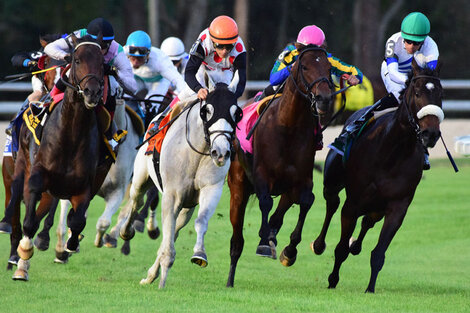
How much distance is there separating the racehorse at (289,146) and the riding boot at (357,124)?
525mm

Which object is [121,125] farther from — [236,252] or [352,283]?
[352,283]

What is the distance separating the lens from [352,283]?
454 inches

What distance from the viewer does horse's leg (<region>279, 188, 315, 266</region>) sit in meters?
10.2

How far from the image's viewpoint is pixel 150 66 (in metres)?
14.2

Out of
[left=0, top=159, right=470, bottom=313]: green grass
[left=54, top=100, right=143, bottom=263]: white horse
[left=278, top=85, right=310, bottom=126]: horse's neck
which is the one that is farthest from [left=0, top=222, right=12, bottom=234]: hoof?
[left=278, top=85, right=310, bottom=126]: horse's neck

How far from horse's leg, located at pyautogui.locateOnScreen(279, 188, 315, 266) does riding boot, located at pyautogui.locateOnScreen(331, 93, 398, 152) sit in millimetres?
794

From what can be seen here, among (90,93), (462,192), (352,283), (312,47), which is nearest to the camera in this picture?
(90,93)

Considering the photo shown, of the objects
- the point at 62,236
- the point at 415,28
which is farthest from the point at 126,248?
the point at 415,28

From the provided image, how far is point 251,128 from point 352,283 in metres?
2.09

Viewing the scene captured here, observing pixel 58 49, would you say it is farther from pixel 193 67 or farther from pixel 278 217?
pixel 278 217

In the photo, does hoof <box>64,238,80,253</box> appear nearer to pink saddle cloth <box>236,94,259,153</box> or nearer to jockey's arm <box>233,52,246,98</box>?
pink saddle cloth <box>236,94,259,153</box>

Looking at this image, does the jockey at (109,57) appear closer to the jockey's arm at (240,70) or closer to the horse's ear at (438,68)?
the jockey's arm at (240,70)

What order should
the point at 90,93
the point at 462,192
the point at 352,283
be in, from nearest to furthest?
the point at 90,93 → the point at 352,283 → the point at 462,192

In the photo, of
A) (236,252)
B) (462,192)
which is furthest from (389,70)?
(462,192)
